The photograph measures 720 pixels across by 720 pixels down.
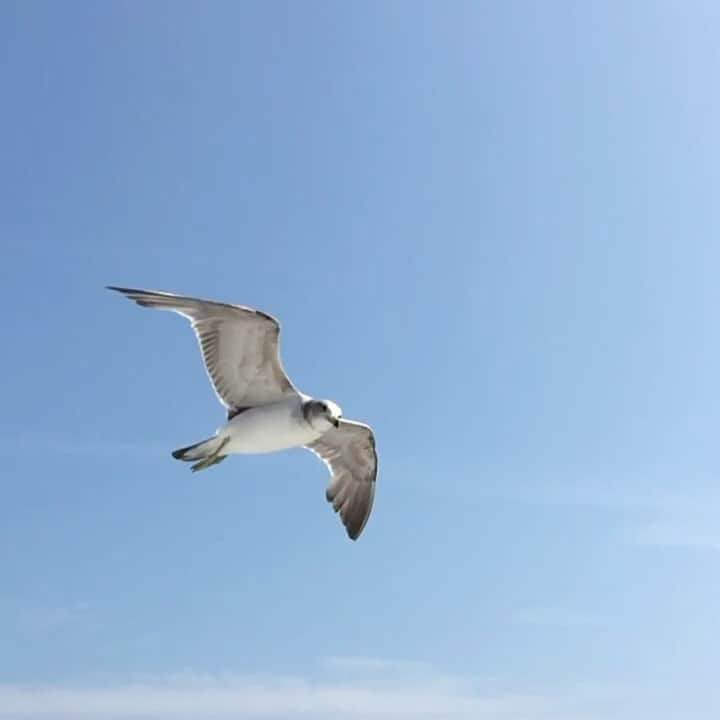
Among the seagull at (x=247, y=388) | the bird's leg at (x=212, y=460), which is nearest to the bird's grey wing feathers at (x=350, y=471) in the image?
the seagull at (x=247, y=388)

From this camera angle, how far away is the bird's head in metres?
35.4

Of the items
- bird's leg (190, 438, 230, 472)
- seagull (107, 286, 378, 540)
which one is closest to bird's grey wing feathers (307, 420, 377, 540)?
seagull (107, 286, 378, 540)

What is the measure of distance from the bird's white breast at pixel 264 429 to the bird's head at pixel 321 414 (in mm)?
253

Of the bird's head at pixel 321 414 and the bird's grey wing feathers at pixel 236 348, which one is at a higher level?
the bird's grey wing feathers at pixel 236 348

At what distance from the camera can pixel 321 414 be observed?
35.4 metres

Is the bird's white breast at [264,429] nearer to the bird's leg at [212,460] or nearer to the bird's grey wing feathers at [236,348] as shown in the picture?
the bird's leg at [212,460]

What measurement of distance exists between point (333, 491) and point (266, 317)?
30.0ft

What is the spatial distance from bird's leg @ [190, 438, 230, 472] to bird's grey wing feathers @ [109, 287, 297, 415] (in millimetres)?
1393

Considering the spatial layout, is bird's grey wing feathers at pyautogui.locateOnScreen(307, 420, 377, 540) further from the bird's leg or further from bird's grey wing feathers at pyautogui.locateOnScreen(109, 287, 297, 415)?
the bird's leg

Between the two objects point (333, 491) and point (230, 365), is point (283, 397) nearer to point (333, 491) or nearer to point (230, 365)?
point (230, 365)

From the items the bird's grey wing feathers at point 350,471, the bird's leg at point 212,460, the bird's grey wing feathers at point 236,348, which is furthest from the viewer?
the bird's grey wing feathers at point 350,471

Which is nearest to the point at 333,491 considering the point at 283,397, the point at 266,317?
the point at 283,397

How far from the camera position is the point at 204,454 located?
116 ft

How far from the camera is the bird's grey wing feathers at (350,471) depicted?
135 feet
